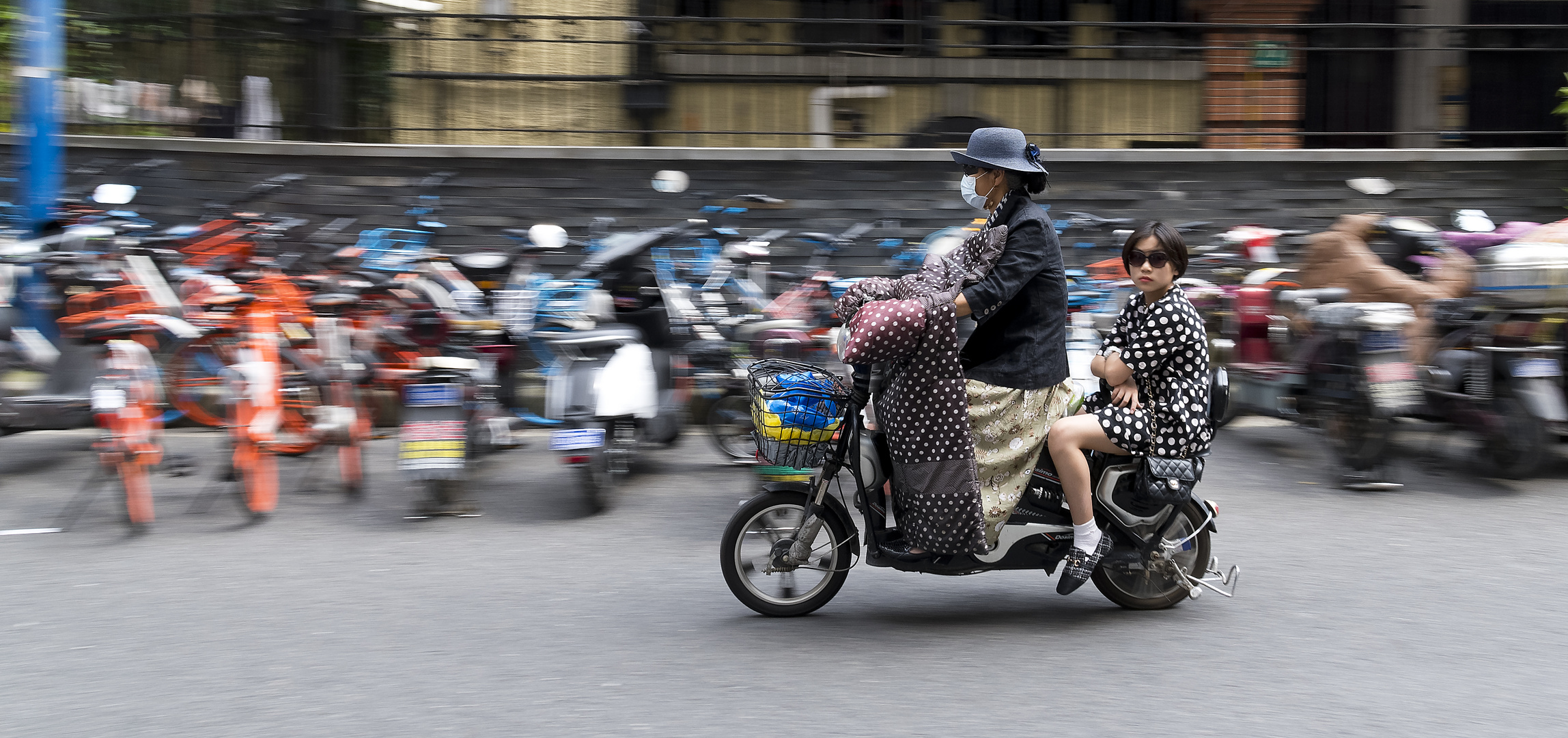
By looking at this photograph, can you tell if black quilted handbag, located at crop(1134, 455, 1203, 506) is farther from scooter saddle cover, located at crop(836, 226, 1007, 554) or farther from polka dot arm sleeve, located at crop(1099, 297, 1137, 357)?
scooter saddle cover, located at crop(836, 226, 1007, 554)

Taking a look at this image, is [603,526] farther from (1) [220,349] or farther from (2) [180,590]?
(1) [220,349]

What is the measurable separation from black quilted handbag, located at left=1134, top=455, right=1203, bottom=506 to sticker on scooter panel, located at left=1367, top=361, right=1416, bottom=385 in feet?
8.64

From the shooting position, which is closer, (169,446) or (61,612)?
(61,612)

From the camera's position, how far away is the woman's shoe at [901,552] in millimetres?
4328

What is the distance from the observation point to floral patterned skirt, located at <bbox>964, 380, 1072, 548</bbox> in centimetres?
426

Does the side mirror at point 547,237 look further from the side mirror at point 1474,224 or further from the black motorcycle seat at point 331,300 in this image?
the side mirror at point 1474,224

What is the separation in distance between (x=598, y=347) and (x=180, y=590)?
7.53 ft

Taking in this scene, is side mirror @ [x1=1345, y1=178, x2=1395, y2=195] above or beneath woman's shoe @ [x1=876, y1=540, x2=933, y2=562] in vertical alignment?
above

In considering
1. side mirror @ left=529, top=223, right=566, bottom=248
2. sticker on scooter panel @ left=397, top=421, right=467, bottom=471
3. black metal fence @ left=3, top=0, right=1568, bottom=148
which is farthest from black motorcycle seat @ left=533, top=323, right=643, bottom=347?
black metal fence @ left=3, top=0, right=1568, bottom=148

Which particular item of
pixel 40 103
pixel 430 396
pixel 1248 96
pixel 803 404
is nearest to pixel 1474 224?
pixel 1248 96

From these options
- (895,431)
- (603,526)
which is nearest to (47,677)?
(603,526)

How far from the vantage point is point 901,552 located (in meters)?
4.36

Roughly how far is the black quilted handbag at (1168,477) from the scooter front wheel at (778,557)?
1079 millimetres

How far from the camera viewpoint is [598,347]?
6406 millimetres
